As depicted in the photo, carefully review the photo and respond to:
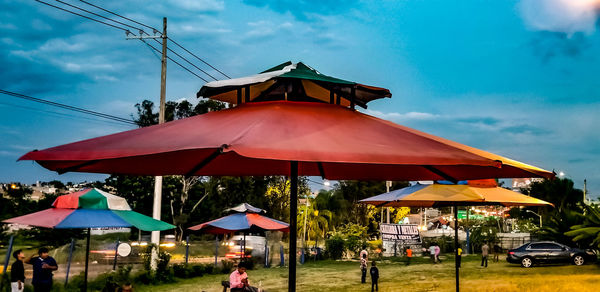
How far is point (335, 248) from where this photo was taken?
32.0 meters

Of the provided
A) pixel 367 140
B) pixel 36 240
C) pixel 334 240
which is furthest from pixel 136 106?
pixel 367 140

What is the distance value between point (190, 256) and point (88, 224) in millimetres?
14262

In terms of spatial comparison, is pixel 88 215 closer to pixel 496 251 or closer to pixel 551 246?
pixel 551 246

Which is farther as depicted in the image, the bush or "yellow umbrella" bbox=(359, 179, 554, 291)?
the bush

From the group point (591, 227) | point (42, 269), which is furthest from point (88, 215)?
point (591, 227)

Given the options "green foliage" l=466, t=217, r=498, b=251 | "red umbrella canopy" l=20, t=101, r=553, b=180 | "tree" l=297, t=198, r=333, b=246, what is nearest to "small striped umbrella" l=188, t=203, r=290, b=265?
"red umbrella canopy" l=20, t=101, r=553, b=180

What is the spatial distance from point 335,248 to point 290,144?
29.3 m

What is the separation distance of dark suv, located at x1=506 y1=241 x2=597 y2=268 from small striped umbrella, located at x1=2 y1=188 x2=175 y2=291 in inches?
828

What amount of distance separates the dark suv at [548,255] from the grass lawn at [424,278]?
0.51m

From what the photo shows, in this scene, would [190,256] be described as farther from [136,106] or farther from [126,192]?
[136,106]

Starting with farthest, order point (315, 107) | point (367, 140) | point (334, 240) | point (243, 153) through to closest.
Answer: point (334, 240)
point (315, 107)
point (367, 140)
point (243, 153)

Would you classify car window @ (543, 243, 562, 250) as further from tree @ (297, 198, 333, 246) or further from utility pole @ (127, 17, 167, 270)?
tree @ (297, 198, 333, 246)

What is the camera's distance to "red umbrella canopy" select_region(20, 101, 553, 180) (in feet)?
11.3

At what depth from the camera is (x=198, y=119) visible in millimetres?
4715
